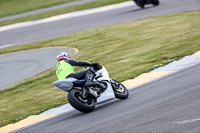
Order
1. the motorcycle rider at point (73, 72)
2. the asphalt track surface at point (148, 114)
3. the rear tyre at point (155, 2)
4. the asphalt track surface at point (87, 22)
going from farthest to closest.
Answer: the rear tyre at point (155, 2), the asphalt track surface at point (87, 22), the motorcycle rider at point (73, 72), the asphalt track surface at point (148, 114)

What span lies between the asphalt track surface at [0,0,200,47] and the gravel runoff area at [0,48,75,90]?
4.96m

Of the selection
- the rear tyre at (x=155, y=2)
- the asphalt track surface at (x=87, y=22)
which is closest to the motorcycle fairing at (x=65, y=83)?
the asphalt track surface at (x=87, y=22)

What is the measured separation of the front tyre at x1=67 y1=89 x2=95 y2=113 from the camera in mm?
12047

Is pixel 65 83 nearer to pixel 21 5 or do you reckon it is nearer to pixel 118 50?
pixel 118 50

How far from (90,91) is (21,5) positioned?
41730mm

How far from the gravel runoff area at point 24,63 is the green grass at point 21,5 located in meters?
21.4

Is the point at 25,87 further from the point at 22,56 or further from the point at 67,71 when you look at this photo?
the point at 22,56

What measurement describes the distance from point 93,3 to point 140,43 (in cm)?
2128

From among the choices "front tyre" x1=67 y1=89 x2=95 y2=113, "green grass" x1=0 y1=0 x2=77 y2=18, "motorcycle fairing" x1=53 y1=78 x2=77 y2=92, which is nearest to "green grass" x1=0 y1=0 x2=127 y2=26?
"green grass" x1=0 y1=0 x2=77 y2=18

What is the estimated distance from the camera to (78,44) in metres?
26.6

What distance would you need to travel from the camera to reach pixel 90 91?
40.9ft

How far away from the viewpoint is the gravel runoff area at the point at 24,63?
21219 millimetres

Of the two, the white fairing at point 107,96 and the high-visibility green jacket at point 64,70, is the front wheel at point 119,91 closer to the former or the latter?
the white fairing at point 107,96

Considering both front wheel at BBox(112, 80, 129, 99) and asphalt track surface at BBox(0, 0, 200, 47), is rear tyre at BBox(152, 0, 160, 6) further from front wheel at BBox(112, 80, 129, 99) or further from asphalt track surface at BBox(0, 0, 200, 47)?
front wheel at BBox(112, 80, 129, 99)
